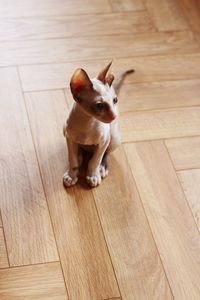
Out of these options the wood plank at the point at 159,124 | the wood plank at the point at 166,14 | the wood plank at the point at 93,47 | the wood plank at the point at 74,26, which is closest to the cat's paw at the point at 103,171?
the wood plank at the point at 159,124

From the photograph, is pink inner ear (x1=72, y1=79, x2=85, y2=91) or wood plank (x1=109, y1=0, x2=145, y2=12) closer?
pink inner ear (x1=72, y1=79, x2=85, y2=91)

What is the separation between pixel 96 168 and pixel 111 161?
0.11m

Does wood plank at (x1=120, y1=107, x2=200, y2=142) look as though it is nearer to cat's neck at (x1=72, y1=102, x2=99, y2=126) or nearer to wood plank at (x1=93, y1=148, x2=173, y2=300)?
wood plank at (x1=93, y1=148, x2=173, y2=300)

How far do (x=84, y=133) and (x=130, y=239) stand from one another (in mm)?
294

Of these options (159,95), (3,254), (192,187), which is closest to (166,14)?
(159,95)

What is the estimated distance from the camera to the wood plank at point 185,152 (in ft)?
4.90

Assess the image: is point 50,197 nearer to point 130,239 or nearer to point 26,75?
point 130,239

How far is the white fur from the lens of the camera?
120 cm

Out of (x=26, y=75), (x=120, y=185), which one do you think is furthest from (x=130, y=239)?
(x=26, y=75)

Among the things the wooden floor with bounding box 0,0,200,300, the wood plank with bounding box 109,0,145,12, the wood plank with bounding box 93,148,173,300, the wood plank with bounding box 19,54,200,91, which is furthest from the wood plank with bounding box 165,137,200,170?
the wood plank with bounding box 109,0,145,12

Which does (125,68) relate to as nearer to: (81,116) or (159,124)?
(159,124)

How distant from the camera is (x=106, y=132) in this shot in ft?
4.18

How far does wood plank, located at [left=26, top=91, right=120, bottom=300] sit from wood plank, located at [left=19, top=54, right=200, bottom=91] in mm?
81

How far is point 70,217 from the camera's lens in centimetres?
132
